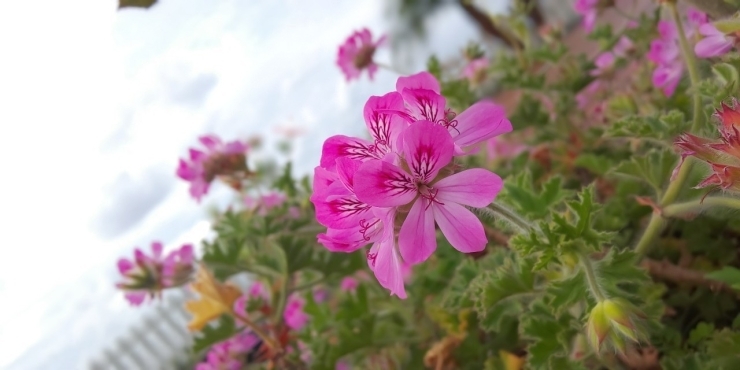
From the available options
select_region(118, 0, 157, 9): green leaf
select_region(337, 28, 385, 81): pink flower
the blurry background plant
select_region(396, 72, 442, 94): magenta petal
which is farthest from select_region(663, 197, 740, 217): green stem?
select_region(337, 28, 385, 81): pink flower

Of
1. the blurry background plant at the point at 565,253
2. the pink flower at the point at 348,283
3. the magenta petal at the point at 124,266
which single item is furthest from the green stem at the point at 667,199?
the magenta petal at the point at 124,266

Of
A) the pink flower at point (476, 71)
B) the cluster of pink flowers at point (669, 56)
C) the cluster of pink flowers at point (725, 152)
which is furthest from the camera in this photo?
the pink flower at point (476, 71)

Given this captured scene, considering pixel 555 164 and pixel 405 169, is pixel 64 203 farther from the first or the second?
pixel 405 169

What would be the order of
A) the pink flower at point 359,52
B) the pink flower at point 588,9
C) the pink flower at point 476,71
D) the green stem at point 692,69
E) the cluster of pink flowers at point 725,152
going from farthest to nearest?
the pink flower at point 476,71 → the pink flower at point 359,52 → the pink flower at point 588,9 → the green stem at point 692,69 → the cluster of pink flowers at point 725,152

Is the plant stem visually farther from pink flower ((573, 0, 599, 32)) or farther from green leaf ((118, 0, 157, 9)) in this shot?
pink flower ((573, 0, 599, 32))

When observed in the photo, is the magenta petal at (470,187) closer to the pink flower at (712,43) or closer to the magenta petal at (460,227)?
the magenta petal at (460,227)

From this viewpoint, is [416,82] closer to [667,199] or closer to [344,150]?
[344,150]
